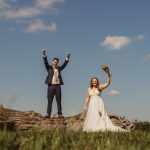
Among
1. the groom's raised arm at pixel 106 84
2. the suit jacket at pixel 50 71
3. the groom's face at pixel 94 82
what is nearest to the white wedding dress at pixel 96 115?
the groom's raised arm at pixel 106 84

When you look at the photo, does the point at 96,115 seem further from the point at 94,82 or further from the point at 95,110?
the point at 94,82

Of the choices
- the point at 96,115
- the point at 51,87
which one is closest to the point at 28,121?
the point at 51,87

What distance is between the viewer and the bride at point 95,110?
1498 centimetres

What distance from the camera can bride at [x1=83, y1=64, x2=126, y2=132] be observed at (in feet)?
49.2

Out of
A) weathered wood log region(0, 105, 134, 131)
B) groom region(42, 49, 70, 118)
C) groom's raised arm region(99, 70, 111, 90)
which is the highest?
groom region(42, 49, 70, 118)

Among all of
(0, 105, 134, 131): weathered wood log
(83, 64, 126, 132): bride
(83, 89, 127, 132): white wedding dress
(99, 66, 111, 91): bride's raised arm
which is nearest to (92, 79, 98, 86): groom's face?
(83, 64, 126, 132): bride

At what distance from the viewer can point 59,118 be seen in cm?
1614

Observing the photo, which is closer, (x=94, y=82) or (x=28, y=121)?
(x=94, y=82)

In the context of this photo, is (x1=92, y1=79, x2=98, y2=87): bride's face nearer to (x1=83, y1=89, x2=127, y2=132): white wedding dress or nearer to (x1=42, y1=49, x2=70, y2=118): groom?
(x1=83, y1=89, x2=127, y2=132): white wedding dress

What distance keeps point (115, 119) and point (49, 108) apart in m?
2.91

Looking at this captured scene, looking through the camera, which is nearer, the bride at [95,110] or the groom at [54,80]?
Result: the bride at [95,110]

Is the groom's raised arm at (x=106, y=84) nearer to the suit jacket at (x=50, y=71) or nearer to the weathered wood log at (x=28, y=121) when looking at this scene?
the weathered wood log at (x=28, y=121)

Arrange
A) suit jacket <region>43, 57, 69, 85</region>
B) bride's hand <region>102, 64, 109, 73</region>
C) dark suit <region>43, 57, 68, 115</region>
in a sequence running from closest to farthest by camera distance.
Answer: bride's hand <region>102, 64, 109, 73</region> → dark suit <region>43, 57, 68, 115</region> → suit jacket <region>43, 57, 69, 85</region>

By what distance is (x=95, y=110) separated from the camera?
15.5 m
